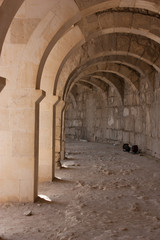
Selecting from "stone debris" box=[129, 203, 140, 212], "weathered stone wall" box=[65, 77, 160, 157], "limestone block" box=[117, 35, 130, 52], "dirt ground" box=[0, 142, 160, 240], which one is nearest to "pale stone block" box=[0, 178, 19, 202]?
"dirt ground" box=[0, 142, 160, 240]

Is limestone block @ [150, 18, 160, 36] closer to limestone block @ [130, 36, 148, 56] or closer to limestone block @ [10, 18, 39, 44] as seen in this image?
limestone block @ [130, 36, 148, 56]

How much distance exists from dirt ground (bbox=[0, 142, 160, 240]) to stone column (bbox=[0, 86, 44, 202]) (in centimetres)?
22

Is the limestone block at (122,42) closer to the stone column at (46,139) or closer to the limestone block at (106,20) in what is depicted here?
the limestone block at (106,20)

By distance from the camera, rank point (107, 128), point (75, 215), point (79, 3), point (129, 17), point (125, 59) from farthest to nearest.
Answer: point (107, 128), point (125, 59), point (129, 17), point (79, 3), point (75, 215)

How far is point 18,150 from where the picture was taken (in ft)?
14.0

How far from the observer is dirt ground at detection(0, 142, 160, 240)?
3.14 m

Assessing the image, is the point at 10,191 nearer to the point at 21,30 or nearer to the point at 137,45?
the point at 21,30

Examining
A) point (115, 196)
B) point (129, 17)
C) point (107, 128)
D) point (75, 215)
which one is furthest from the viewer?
point (107, 128)

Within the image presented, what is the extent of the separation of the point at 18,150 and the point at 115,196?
178 cm

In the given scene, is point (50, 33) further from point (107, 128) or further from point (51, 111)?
point (107, 128)

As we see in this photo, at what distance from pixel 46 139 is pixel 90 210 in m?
2.08

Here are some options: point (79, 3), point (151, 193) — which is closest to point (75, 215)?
point (151, 193)

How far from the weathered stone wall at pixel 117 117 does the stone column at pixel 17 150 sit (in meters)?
5.56

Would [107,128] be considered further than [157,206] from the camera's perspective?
Yes
